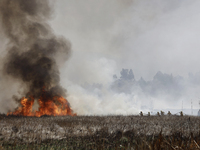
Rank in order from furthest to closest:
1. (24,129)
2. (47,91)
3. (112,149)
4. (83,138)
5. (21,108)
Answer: (47,91), (21,108), (24,129), (83,138), (112,149)

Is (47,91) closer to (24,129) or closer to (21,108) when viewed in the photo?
(21,108)

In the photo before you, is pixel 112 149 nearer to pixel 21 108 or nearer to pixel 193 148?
pixel 193 148

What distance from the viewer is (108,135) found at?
42.1ft

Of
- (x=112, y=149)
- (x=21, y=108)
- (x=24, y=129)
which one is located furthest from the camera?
(x=21, y=108)

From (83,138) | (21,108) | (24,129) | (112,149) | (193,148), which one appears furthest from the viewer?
(21,108)

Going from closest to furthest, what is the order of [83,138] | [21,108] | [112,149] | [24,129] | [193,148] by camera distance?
[193,148], [112,149], [83,138], [24,129], [21,108]

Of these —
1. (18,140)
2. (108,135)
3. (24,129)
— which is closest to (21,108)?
(24,129)

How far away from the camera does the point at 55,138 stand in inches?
484

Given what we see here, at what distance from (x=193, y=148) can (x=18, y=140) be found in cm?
1189

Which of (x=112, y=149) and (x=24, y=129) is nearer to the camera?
(x=112, y=149)

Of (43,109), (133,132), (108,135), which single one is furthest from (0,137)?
(43,109)

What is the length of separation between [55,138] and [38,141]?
1.27m

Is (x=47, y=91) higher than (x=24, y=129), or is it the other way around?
(x=47, y=91)

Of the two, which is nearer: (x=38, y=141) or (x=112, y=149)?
(x=112, y=149)
